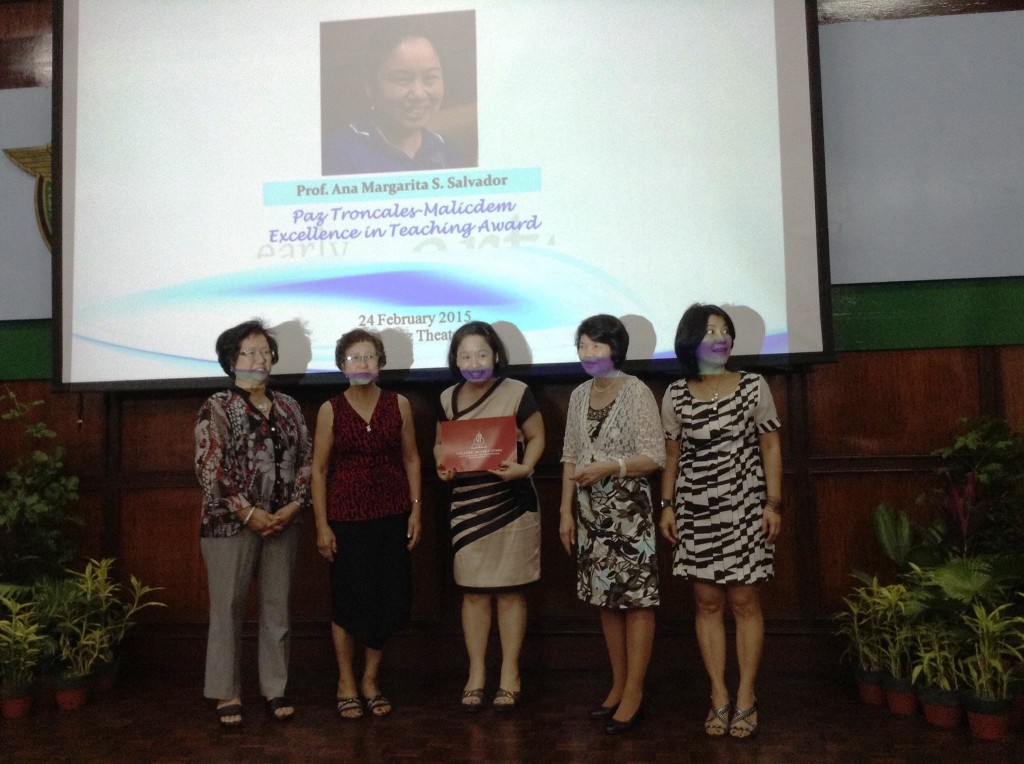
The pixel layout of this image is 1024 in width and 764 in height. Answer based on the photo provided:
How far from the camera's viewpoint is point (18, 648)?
10.3ft

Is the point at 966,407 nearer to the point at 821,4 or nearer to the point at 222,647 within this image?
the point at 821,4

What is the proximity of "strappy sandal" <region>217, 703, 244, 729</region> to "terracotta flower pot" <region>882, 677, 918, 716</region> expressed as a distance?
7.39 ft

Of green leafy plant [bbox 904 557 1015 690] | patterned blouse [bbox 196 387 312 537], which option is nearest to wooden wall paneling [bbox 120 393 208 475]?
patterned blouse [bbox 196 387 312 537]

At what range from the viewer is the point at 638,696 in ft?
9.14

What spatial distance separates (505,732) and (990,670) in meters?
1.55

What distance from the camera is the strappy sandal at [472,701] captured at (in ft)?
9.80

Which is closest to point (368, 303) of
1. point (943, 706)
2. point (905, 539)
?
point (905, 539)

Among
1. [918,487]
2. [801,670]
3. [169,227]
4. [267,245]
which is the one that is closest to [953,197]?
[918,487]

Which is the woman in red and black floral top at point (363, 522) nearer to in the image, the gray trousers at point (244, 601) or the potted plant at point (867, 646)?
the gray trousers at point (244, 601)

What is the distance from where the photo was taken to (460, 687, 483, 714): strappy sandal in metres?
→ 2.99

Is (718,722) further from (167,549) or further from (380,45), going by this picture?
(380,45)

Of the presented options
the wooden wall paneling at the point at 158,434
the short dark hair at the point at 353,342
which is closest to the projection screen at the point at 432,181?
the wooden wall paneling at the point at 158,434

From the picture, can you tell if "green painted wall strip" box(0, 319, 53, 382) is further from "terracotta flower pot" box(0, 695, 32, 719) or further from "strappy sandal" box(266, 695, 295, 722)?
"strappy sandal" box(266, 695, 295, 722)

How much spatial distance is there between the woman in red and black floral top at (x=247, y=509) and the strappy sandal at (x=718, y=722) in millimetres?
1450
